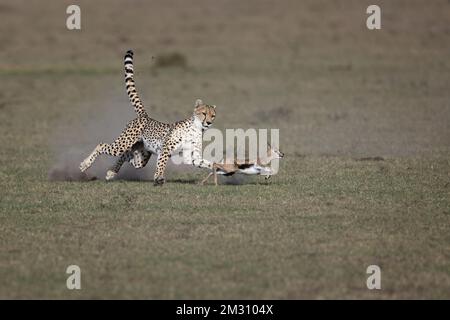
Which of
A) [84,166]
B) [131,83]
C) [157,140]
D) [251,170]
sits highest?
[131,83]

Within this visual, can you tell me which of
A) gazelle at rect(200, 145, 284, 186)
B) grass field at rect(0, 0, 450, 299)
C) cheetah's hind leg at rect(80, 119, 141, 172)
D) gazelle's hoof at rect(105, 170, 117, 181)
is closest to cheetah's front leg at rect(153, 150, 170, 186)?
grass field at rect(0, 0, 450, 299)

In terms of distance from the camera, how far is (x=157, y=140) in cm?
1240

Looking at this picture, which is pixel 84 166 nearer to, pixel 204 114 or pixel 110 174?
pixel 110 174

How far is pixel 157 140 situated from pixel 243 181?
127cm

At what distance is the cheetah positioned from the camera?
12.2 meters

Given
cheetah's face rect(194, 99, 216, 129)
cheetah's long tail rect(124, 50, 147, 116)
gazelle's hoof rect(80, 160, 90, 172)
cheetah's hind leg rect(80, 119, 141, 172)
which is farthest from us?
cheetah's long tail rect(124, 50, 147, 116)

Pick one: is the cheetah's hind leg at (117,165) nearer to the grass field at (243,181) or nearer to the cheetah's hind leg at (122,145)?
the cheetah's hind leg at (122,145)

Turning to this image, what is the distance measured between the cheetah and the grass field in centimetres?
35

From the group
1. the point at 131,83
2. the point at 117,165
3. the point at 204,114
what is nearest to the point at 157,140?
the point at 204,114

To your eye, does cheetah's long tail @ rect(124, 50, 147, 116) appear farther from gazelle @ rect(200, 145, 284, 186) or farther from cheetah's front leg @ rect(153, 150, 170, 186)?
gazelle @ rect(200, 145, 284, 186)

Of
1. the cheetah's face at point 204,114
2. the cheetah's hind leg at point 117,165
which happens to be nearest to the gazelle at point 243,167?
the cheetah's face at point 204,114

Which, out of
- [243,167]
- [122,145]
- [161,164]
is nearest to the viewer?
Result: [243,167]
